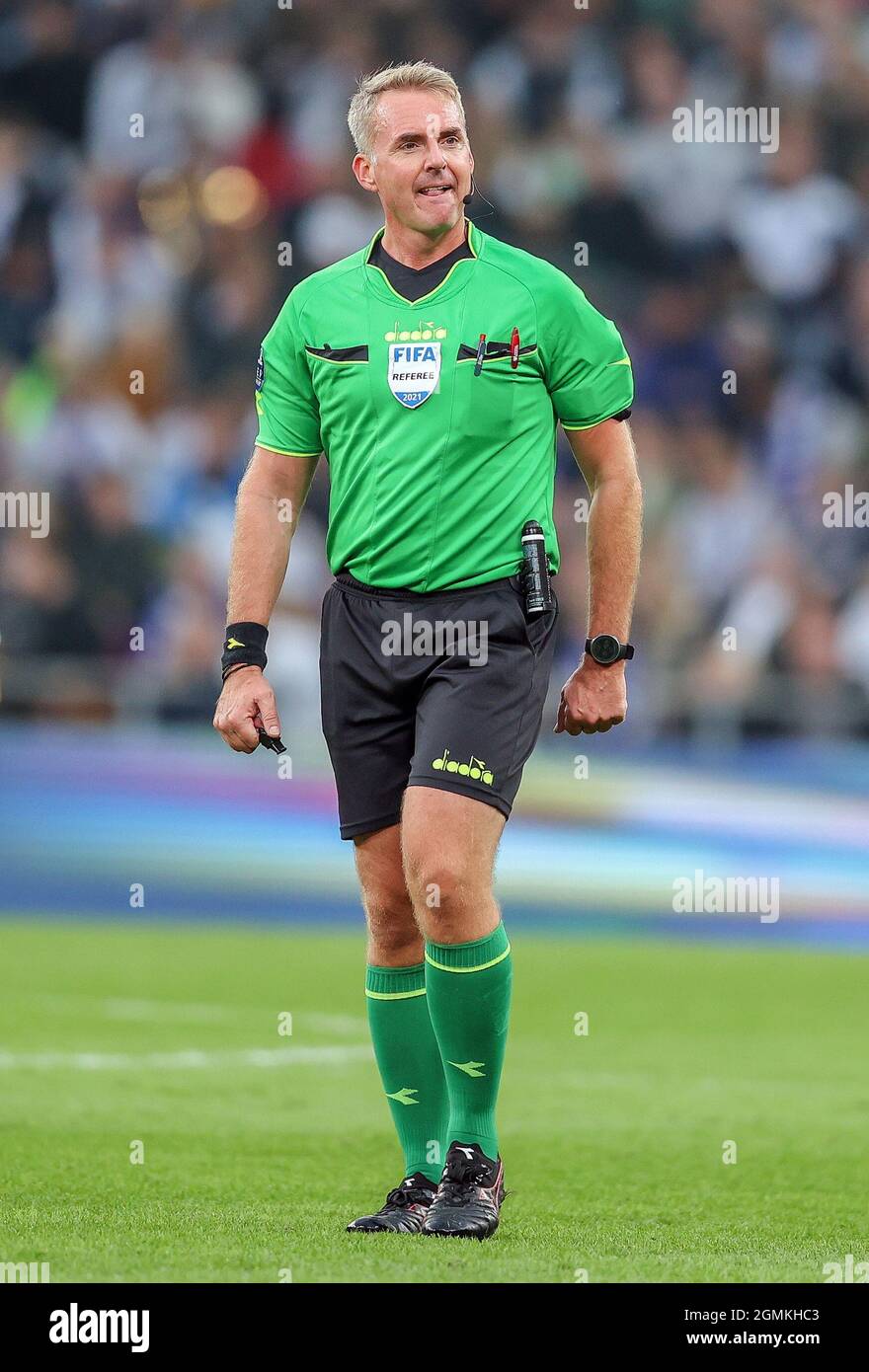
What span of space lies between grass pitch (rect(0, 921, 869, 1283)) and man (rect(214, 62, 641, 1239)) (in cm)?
42

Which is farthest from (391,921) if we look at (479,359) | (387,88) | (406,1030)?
(387,88)

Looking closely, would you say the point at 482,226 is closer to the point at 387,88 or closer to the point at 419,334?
the point at 387,88

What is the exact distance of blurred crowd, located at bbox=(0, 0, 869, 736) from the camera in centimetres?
1276

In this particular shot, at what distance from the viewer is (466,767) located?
15.2 ft

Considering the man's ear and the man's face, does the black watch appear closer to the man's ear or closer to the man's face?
the man's face

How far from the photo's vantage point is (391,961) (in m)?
5.01

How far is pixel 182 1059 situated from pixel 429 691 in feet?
10.6

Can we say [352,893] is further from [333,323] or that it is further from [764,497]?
[333,323]

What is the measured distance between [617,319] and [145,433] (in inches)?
128

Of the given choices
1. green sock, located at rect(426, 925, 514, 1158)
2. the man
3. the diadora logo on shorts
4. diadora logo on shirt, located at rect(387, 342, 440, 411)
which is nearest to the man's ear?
the man

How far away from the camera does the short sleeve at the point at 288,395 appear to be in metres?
5.03

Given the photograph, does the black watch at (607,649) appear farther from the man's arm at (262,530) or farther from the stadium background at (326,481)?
the stadium background at (326,481)

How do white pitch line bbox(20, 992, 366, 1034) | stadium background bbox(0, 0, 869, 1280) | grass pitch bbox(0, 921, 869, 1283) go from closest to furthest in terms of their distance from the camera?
1. grass pitch bbox(0, 921, 869, 1283)
2. white pitch line bbox(20, 992, 366, 1034)
3. stadium background bbox(0, 0, 869, 1280)

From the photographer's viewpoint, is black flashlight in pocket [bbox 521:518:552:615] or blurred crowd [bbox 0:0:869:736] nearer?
black flashlight in pocket [bbox 521:518:552:615]
